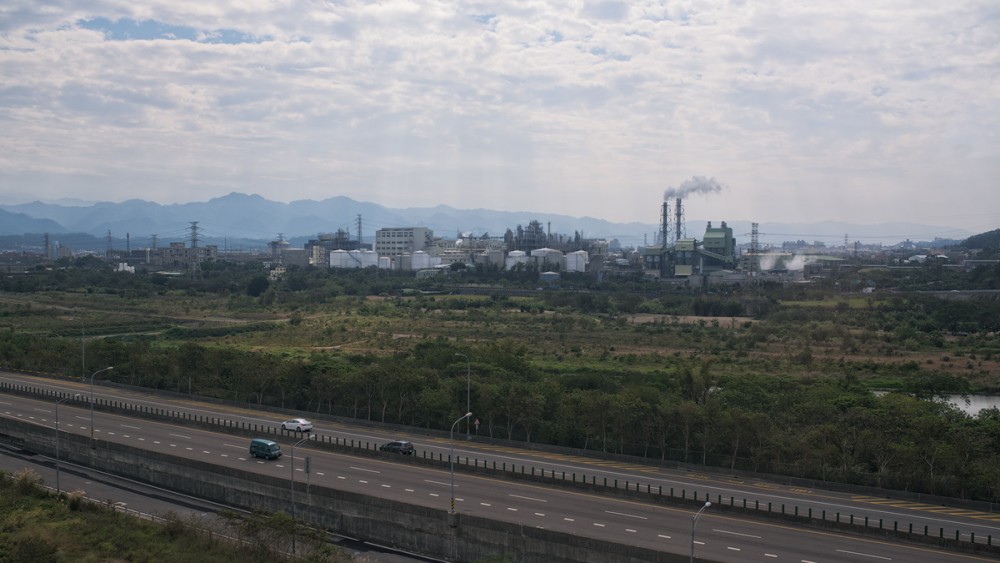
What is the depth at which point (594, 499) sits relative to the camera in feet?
108

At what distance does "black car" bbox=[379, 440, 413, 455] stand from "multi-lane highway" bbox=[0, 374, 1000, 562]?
3.13 feet

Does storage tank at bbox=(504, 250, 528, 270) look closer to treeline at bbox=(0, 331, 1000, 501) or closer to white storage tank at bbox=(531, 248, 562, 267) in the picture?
white storage tank at bbox=(531, 248, 562, 267)

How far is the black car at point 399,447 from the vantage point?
40259mm

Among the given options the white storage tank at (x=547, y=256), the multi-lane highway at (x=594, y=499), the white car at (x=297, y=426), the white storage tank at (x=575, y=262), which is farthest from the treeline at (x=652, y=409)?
the white storage tank at (x=547, y=256)

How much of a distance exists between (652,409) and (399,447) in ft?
40.5

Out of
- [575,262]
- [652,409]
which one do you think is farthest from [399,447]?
[575,262]

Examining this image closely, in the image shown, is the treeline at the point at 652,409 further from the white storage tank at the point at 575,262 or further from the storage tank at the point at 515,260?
the white storage tank at the point at 575,262

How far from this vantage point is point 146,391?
62.0 metres

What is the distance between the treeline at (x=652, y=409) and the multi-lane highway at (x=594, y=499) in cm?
204

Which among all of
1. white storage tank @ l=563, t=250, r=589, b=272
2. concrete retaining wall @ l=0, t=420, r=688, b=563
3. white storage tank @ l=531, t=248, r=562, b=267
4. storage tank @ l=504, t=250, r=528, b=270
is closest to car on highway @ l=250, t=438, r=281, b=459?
concrete retaining wall @ l=0, t=420, r=688, b=563

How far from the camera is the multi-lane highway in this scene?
89.0ft

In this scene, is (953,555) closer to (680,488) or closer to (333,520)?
(680,488)

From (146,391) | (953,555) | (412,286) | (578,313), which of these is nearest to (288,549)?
(953,555)

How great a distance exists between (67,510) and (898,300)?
111 metres
